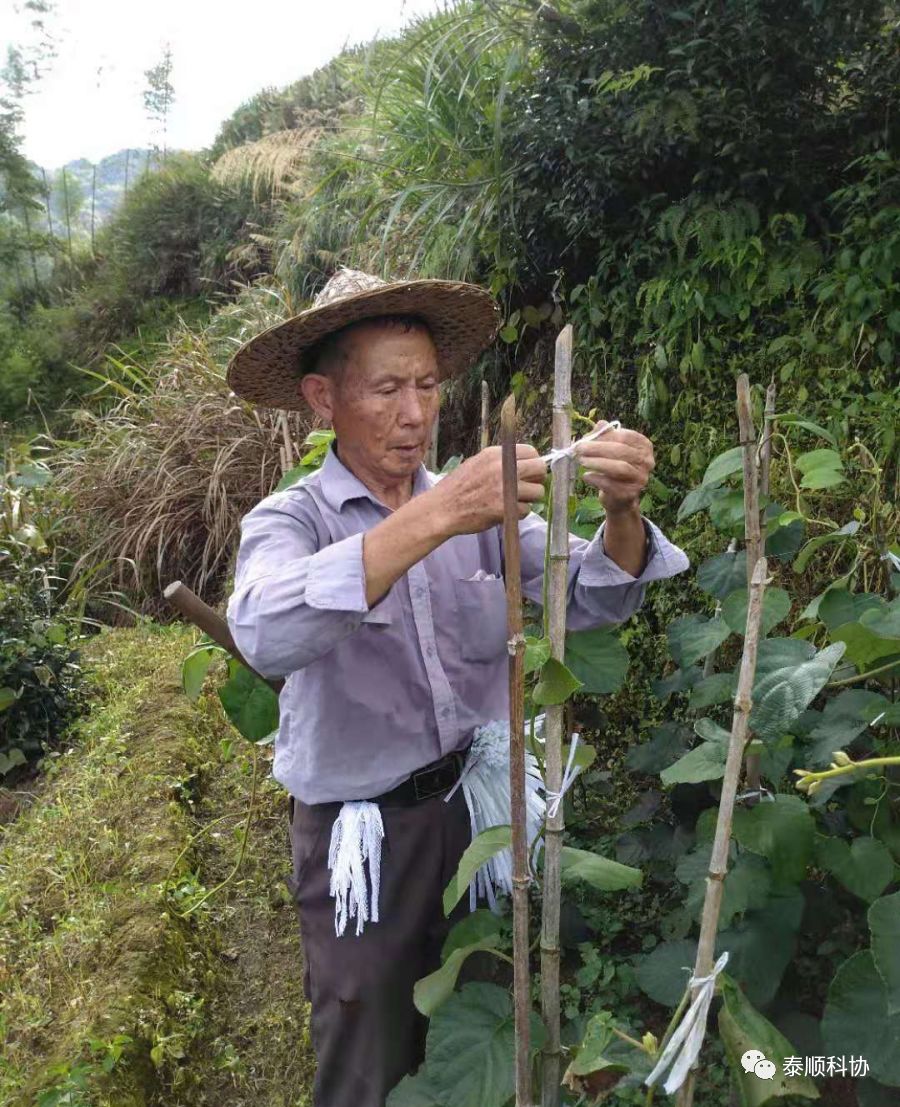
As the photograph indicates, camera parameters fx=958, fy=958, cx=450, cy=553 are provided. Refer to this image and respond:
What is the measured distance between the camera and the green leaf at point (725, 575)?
1.59 m

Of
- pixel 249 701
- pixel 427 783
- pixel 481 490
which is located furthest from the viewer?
pixel 249 701

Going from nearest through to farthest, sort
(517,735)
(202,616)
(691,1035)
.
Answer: (691,1035)
(517,735)
(202,616)

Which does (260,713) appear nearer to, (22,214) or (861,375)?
(861,375)

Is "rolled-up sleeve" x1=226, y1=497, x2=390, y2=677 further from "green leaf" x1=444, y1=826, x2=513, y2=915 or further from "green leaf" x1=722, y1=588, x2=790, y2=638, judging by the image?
"green leaf" x1=722, y1=588, x2=790, y2=638

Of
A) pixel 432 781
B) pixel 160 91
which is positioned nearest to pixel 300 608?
pixel 432 781

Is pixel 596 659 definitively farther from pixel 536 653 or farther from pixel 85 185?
pixel 85 185

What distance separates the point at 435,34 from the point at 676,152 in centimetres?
167

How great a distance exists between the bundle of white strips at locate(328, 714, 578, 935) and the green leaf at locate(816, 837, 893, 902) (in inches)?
18.7

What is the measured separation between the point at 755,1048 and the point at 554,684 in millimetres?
474

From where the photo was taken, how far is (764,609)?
4.76 feet

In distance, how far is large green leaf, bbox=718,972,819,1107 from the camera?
1112 mm

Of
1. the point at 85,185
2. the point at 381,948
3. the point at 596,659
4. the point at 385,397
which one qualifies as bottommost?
the point at 381,948

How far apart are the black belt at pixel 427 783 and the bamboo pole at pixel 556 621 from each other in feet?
1.88

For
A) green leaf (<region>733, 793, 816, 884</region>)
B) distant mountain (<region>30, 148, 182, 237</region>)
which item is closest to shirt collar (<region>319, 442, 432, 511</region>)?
green leaf (<region>733, 793, 816, 884</region>)
